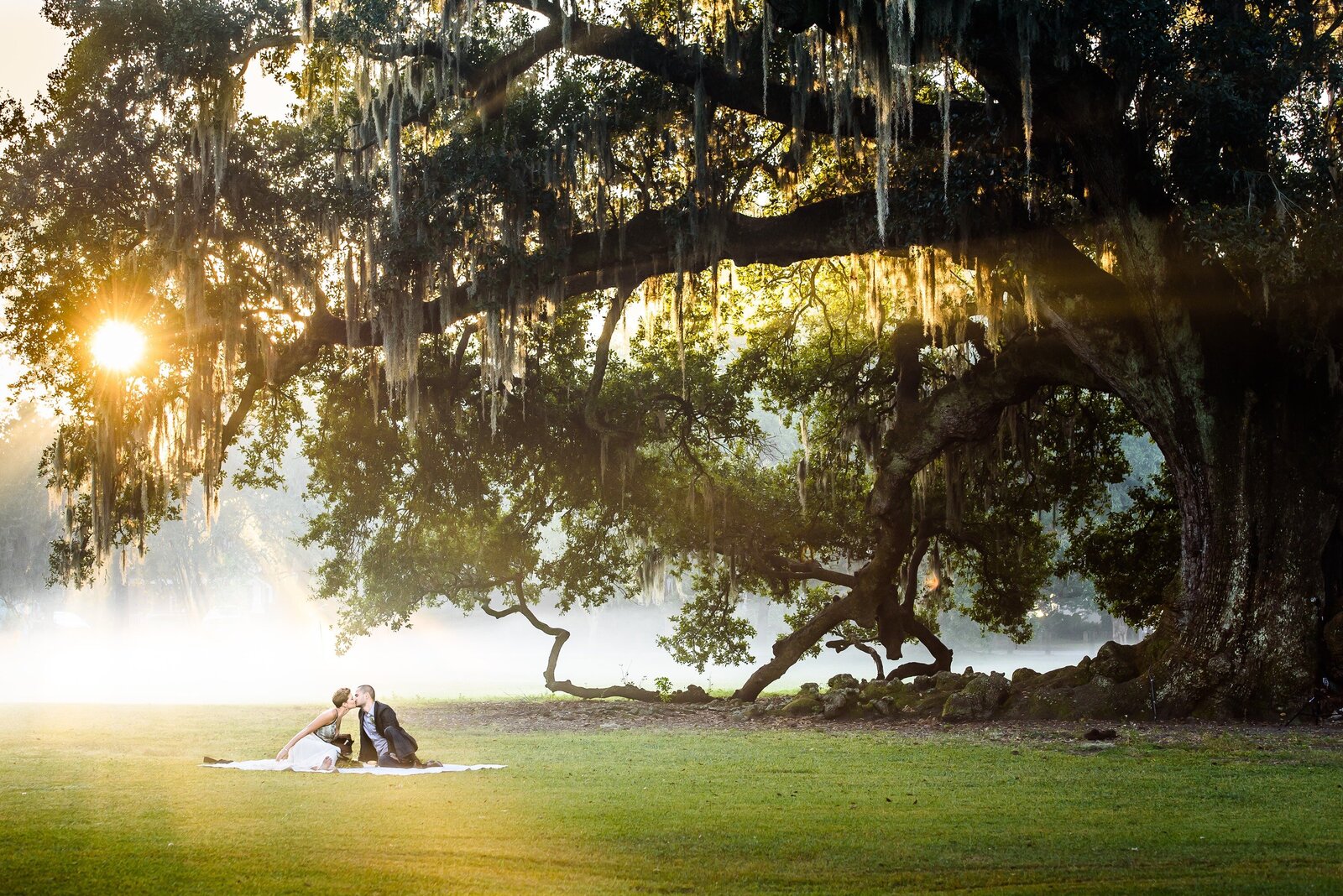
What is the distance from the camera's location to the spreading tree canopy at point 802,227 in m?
13.7

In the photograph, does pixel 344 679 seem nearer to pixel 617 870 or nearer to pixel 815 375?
pixel 815 375

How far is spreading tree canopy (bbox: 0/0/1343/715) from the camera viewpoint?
44.9 ft

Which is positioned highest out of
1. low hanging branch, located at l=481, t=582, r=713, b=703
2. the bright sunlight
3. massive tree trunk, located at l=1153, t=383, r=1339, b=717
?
the bright sunlight

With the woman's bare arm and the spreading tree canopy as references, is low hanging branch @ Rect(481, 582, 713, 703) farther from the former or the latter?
the woman's bare arm

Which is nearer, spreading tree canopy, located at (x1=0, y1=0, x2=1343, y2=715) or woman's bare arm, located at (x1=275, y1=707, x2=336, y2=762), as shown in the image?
woman's bare arm, located at (x1=275, y1=707, x2=336, y2=762)

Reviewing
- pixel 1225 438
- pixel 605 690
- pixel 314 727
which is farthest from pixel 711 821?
pixel 605 690

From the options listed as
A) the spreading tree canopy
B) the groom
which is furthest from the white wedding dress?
the spreading tree canopy

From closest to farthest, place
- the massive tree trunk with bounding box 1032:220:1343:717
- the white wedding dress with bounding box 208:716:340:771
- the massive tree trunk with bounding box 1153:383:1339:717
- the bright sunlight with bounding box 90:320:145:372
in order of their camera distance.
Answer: the white wedding dress with bounding box 208:716:340:771 < the massive tree trunk with bounding box 1153:383:1339:717 < the massive tree trunk with bounding box 1032:220:1343:717 < the bright sunlight with bounding box 90:320:145:372

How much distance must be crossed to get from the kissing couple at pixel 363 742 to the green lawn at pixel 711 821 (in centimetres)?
48

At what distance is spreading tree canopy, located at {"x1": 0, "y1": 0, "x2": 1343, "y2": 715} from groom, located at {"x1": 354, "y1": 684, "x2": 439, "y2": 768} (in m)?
6.04

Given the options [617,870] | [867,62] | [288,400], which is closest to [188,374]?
[288,400]

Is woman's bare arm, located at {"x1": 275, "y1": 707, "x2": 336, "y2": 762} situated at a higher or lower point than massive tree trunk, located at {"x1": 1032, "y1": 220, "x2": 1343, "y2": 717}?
lower

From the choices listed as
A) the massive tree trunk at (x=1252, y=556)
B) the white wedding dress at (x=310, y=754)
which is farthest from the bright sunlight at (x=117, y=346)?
the massive tree trunk at (x=1252, y=556)

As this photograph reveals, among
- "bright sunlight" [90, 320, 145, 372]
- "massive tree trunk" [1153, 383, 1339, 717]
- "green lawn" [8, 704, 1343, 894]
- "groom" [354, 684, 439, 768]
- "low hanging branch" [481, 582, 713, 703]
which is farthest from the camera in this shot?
"low hanging branch" [481, 582, 713, 703]
